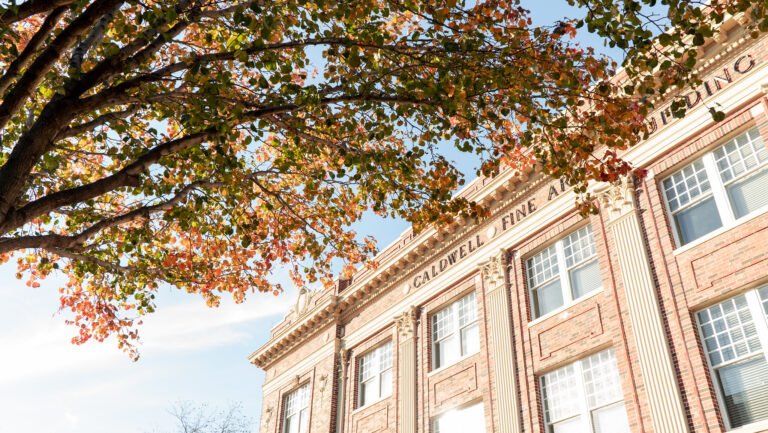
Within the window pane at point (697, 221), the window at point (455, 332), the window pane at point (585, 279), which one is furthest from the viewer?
the window at point (455, 332)

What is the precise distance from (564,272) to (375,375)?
8642 millimetres

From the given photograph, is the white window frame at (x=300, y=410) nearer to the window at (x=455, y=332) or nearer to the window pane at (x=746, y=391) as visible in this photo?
the window at (x=455, y=332)

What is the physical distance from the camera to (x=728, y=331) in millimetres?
12242

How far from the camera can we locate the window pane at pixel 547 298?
16219mm

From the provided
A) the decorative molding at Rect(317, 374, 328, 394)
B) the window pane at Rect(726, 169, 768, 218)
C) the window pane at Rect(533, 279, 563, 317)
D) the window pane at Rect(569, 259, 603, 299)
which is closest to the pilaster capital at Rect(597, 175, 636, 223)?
the window pane at Rect(569, 259, 603, 299)

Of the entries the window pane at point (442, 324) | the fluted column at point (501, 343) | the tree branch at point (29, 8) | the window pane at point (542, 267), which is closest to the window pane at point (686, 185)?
the window pane at point (542, 267)

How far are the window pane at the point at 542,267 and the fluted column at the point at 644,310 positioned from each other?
1975 mm

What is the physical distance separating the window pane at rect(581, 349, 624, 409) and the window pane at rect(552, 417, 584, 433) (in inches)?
19.5

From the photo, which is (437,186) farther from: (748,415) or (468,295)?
(468,295)

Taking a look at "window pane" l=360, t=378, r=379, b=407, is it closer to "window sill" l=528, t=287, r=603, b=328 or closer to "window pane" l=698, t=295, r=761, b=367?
"window sill" l=528, t=287, r=603, b=328

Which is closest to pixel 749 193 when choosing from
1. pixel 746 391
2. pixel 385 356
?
pixel 746 391

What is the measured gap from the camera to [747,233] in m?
12.4

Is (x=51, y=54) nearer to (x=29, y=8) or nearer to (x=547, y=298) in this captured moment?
(x=29, y=8)

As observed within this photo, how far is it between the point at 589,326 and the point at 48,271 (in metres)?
11.0
